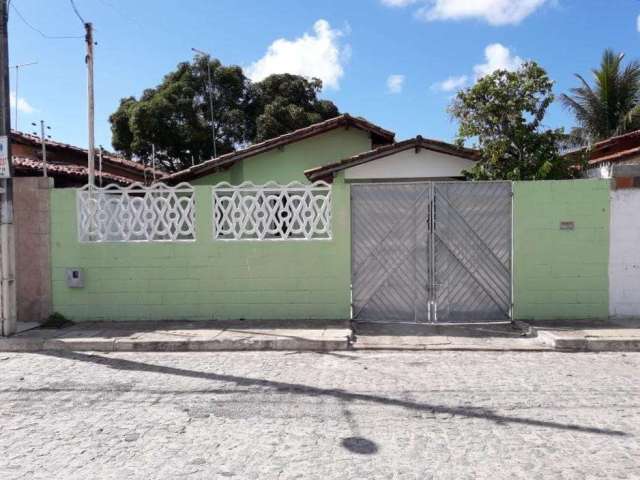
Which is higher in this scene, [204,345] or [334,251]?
[334,251]

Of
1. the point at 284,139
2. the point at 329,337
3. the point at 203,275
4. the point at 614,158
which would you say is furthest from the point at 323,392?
the point at 284,139

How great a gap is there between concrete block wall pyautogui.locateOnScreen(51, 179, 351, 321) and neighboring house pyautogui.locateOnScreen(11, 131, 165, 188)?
16.0ft

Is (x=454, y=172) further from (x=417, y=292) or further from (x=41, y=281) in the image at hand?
(x=41, y=281)

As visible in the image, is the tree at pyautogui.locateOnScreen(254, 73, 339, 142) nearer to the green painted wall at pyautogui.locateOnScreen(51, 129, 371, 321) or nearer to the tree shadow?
the green painted wall at pyautogui.locateOnScreen(51, 129, 371, 321)

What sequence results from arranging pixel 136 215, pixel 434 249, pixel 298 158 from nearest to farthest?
pixel 434 249 < pixel 136 215 < pixel 298 158

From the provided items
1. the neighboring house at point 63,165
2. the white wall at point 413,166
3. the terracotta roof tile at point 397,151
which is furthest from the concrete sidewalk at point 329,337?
the neighboring house at point 63,165

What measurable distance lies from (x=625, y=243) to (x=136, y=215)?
6.92 metres

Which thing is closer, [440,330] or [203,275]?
[440,330]

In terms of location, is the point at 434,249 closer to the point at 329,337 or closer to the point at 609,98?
the point at 329,337

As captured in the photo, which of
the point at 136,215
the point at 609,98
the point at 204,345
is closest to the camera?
the point at 204,345

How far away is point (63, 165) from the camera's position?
15.8 meters

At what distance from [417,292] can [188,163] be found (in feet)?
A: 68.3

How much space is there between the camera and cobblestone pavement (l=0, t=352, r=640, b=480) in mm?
3633

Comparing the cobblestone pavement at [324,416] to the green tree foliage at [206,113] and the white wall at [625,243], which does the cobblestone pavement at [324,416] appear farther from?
the green tree foliage at [206,113]
